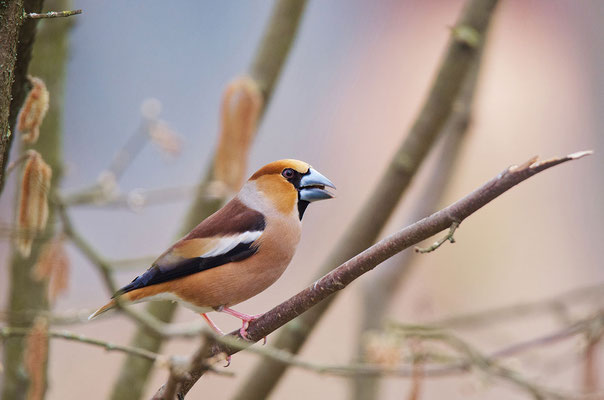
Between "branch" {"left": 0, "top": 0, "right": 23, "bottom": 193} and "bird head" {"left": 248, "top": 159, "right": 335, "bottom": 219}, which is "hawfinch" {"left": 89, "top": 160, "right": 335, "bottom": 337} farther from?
"branch" {"left": 0, "top": 0, "right": 23, "bottom": 193}

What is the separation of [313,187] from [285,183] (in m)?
0.12

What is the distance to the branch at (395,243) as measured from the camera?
3.60 feet

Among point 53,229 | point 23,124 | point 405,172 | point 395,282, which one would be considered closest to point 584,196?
point 395,282

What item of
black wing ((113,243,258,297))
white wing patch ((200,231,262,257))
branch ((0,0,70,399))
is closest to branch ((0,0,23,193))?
black wing ((113,243,258,297))

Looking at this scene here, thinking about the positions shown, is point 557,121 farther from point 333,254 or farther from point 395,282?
point 333,254

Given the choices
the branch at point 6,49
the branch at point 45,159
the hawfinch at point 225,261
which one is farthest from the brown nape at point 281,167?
the branch at point 45,159

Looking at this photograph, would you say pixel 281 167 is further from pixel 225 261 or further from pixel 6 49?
pixel 6 49

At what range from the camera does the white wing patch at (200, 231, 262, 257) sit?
67.8 inches

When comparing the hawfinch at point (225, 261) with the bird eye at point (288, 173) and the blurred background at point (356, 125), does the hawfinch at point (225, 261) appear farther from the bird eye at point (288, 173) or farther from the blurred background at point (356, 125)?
the blurred background at point (356, 125)

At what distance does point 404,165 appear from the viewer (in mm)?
2627

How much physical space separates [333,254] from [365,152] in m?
2.48

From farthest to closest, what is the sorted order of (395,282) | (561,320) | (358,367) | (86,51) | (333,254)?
(86,51)
(395,282)
(561,320)
(333,254)
(358,367)

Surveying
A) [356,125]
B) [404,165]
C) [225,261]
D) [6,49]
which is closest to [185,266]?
[225,261]

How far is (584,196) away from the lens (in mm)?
5215
